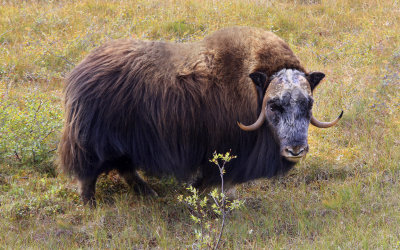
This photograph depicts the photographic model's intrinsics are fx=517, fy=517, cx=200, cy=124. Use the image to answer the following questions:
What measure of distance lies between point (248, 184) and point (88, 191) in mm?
1355

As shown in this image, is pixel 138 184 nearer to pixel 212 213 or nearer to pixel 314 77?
pixel 212 213

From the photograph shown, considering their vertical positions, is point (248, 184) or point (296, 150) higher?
point (296, 150)

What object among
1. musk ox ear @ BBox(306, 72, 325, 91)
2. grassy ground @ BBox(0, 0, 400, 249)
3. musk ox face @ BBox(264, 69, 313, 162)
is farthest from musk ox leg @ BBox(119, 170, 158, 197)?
musk ox ear @ BBox(306, 72, 325, 91)

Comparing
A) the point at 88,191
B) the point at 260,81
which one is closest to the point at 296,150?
the point at 260,81

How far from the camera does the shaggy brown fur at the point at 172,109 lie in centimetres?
379

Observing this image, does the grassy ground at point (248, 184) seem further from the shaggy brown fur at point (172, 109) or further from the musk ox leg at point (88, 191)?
the shaggy brown fur at point (172, 109)

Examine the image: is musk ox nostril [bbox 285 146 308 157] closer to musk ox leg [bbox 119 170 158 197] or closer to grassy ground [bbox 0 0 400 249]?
grassy ground [bbox 0 0 400 249]

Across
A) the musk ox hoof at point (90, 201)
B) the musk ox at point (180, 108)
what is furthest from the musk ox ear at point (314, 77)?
the musk ox hoof at point (90, 201)

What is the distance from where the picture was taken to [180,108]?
3797mm

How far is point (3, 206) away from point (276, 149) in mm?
2097

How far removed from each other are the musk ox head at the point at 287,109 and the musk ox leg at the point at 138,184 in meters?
1.10

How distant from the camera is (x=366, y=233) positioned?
10.9ft

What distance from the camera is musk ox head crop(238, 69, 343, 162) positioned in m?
3.54

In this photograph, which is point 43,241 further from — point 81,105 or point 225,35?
point 225,35
